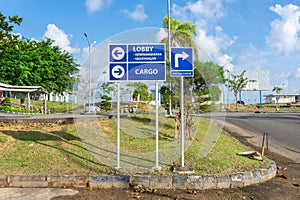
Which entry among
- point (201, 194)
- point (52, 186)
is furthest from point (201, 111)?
point (52, 186)

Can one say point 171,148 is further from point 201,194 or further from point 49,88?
point 49,88

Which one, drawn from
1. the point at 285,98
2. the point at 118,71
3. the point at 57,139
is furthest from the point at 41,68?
the point at 285,98

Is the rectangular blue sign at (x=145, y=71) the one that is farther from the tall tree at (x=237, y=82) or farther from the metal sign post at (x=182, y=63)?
the tall tree at (x=237, y=82)

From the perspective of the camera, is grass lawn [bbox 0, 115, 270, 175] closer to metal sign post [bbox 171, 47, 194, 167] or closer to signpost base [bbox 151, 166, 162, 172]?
signpost base [bbox 151, 166, 162, 172]

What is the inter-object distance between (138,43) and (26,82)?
33.2 m

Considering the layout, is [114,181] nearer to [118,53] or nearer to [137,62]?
[137,62]

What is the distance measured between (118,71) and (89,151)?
245 cm

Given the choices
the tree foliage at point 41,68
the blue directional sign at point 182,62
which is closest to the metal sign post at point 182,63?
the blue directional sign at point 182,62

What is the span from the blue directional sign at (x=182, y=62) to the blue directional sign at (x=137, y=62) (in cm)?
22

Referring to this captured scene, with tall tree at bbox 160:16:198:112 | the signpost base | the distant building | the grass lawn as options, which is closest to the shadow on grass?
the grass lawn

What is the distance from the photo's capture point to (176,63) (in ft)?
20.0

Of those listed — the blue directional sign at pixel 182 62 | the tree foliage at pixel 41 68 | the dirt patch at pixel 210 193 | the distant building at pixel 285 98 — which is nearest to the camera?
the dirt patch at pixel 210 193

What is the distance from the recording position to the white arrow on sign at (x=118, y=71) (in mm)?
6066

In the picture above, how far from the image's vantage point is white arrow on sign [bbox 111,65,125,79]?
6.07 m
